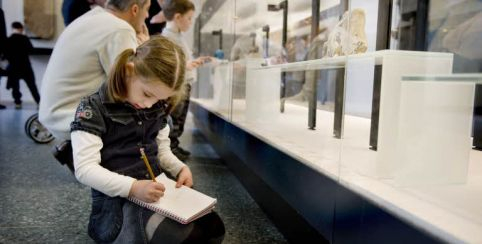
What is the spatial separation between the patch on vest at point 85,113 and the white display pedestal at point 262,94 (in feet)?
3.29

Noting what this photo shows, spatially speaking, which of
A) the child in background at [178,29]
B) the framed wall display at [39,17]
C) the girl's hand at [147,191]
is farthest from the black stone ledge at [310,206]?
the framed wall display at [39,17]

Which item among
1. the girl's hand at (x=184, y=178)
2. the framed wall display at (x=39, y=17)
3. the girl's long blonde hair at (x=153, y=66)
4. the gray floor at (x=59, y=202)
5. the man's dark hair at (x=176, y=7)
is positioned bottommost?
the gray floor at (x=59, y=202)

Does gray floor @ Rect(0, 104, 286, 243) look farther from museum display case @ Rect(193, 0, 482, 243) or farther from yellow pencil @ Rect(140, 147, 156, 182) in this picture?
yellow pencil @ Rect(140, 147, 156, 182)

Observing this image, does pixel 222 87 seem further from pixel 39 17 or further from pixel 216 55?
pixel 39 17

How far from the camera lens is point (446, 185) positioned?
937 mm

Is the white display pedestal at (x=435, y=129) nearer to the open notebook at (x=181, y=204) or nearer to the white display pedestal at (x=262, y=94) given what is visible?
the open notebook at (x=181, y=204)

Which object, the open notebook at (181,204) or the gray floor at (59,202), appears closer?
the open notebook at (181,204)

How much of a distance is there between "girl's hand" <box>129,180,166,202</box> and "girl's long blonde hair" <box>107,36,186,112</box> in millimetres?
248

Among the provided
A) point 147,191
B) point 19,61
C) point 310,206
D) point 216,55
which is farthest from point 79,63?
point 19,61

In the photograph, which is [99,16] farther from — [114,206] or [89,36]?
[114,206]

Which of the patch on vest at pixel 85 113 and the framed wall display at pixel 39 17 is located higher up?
the framed wall display at pixel 39 17

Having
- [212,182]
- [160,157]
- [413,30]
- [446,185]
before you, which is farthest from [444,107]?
[212,182]

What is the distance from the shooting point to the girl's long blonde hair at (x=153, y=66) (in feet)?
3.75

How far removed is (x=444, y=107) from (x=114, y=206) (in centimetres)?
87
